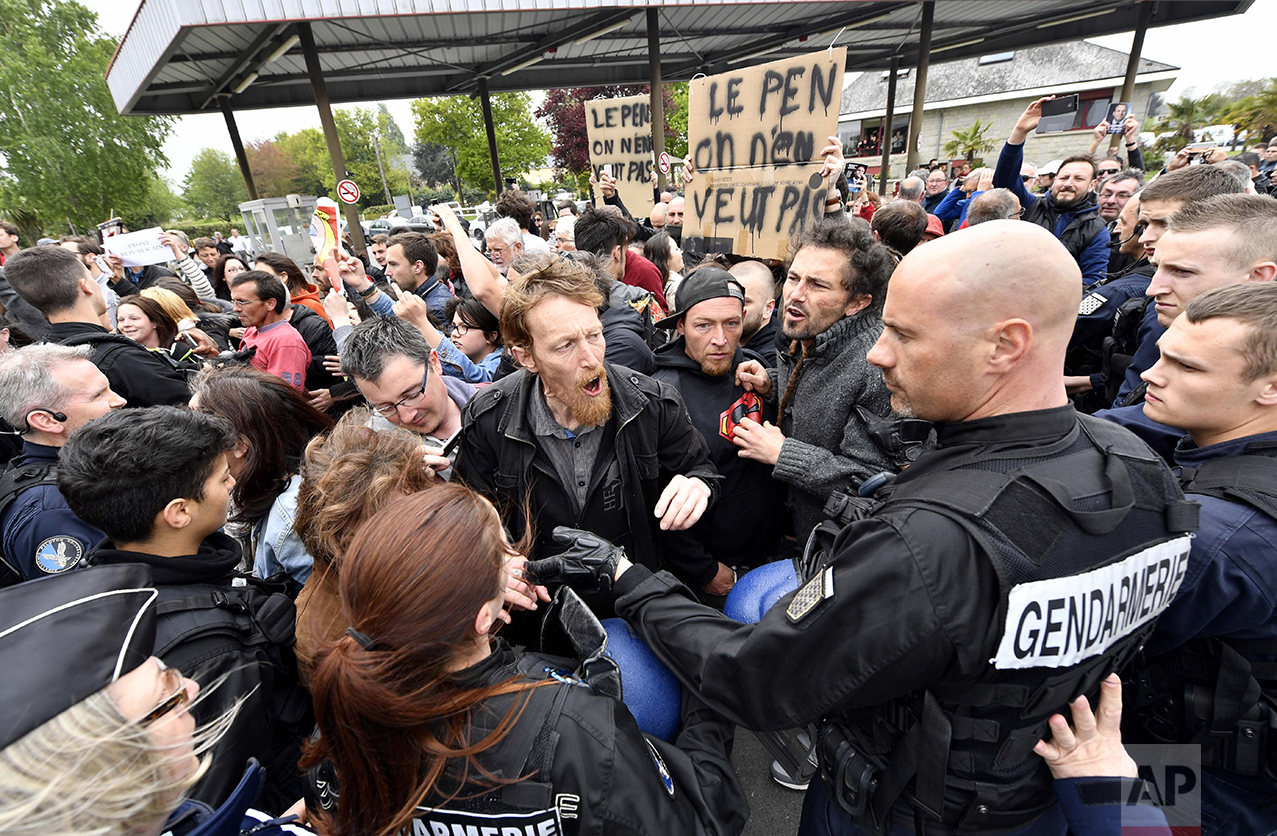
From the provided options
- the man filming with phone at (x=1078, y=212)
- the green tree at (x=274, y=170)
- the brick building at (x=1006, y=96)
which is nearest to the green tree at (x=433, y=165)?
the green tree at (x=274, y=170)

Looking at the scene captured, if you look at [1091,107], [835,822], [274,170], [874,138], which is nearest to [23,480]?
[835,822]

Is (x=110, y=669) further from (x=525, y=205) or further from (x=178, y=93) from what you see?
(x=178, y=93)

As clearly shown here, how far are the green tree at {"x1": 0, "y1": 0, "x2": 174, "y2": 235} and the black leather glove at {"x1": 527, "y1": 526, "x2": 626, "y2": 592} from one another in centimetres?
3092

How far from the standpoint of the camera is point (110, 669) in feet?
3.21

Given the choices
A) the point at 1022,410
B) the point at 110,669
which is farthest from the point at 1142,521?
the point at 110,669

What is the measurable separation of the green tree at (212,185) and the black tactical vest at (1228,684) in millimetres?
86550

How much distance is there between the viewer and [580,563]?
166 cm

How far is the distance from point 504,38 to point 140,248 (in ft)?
31.7

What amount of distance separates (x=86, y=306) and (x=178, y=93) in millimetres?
14870

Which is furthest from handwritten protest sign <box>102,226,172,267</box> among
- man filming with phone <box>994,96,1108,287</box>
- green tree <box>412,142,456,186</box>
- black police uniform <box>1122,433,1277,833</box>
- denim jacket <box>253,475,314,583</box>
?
green tree <box>412,142,456,186</box>

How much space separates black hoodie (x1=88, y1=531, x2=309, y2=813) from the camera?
1503 mm

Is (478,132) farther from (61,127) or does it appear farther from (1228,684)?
(1228,684)

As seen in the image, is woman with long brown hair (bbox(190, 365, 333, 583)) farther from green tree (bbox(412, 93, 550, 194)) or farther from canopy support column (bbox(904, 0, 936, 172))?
green tree (bbox(412, 93, 550, 194))

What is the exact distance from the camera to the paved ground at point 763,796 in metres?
2.49
